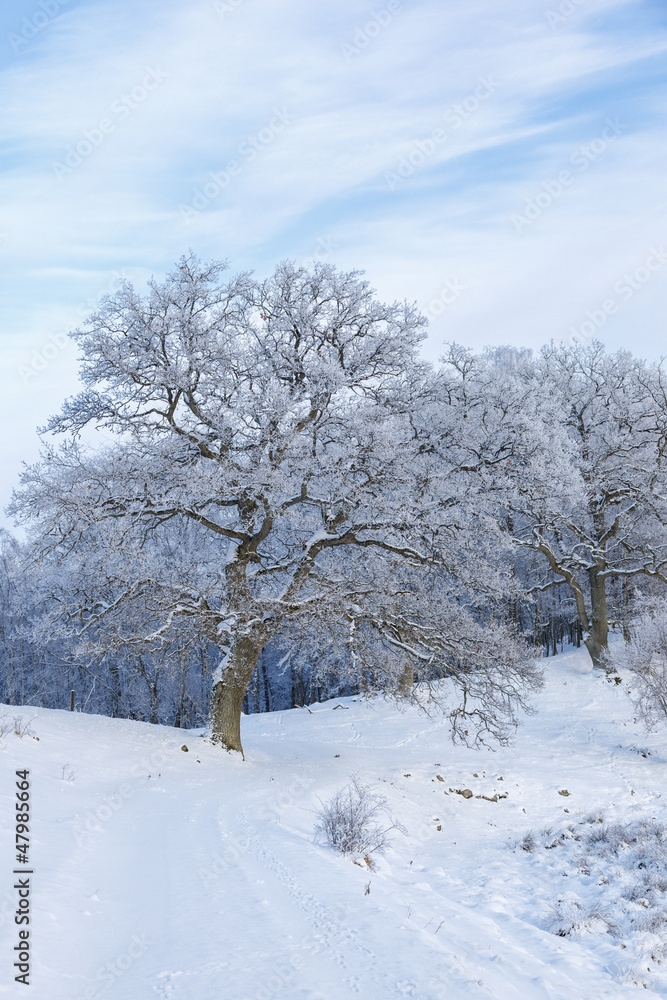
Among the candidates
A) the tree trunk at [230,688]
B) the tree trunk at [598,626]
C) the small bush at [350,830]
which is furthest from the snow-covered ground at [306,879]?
the tree trunk at [598,626]

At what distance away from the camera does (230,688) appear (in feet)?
48.0

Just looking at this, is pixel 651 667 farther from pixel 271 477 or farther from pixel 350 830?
pixel 350 830

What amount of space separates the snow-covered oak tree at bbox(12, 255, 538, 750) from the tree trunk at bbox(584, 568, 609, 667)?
14.4 meters

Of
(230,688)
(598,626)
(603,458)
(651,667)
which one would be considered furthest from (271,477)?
(598,626)

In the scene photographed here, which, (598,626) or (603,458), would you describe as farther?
(598,626)

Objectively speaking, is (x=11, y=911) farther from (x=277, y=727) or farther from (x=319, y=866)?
(x=277, y=727)

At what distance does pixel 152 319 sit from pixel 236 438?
285cm

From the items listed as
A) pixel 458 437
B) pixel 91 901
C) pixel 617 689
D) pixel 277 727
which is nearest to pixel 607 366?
pixel 617 689

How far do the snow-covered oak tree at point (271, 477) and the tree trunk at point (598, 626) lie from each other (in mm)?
14400

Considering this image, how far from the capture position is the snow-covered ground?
433cm

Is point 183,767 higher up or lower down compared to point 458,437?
lower down

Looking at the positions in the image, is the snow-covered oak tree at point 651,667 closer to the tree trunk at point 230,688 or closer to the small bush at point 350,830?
the tree trunk at point 230,688

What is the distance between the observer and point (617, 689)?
80.8ft

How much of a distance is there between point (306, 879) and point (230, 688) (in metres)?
8.77
